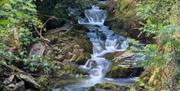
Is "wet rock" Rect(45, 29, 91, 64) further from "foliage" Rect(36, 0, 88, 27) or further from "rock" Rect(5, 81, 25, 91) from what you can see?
"rock" Rect(5, 81, 25, 91)

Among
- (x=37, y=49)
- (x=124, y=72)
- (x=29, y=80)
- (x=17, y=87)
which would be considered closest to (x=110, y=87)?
(x=124, y=72)

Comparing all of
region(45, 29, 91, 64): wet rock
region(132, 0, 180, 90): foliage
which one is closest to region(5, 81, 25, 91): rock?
region(45, 29, 91, 64): wet rock

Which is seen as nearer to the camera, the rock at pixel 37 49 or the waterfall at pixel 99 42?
the rock at pixel 37 49

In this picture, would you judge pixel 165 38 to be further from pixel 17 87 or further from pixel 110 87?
pixel 110 87

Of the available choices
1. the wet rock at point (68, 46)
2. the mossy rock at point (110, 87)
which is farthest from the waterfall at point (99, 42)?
the mossy rock at point (110, 87)

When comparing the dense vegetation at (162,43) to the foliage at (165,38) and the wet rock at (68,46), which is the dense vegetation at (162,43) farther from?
the wet rock at (68,46)

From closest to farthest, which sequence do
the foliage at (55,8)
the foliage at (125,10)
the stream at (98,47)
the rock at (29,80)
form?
the rock at (29,80), the stream at (98,47), the foliage at (55,8), the foliage at (125,10)

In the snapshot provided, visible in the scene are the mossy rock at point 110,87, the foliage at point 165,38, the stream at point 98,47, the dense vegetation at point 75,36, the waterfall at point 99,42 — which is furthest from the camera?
the waterfall at point 99,42

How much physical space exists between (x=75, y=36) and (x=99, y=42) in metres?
1.15

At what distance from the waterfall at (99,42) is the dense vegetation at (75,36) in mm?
397

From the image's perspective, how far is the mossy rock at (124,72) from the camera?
1212 centimetres

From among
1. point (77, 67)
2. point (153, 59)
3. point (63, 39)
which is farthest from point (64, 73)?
point (153, 59)

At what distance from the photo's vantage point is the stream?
11556 millimetres

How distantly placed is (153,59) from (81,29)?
40.1 feet
